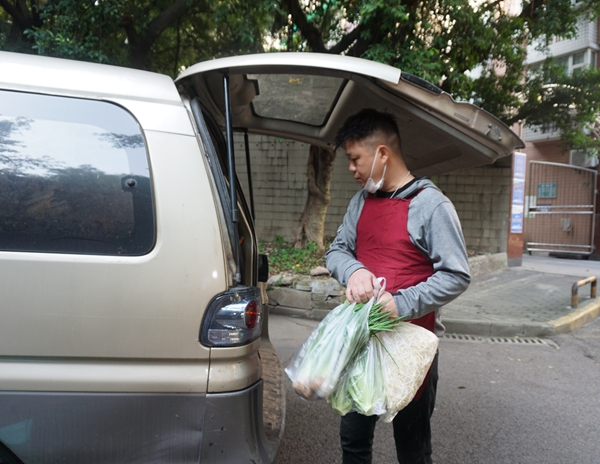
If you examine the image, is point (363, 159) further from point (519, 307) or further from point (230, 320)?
point (519, 307)

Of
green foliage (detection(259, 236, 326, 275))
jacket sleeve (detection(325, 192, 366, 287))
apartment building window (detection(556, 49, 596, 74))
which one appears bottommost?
green foliage (detection(259, 236, 326, 275))

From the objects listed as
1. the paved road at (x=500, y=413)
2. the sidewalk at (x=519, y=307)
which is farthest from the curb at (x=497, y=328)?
the paved road at (x=500, y=413)

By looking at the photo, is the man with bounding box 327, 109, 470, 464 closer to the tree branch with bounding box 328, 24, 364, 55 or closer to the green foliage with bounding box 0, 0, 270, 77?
the green foliage with bounding box 0, 0, 270, 77

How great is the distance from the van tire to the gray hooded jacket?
1.32 meters

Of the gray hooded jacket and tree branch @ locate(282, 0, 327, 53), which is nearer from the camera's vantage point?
the gray hooded jacket

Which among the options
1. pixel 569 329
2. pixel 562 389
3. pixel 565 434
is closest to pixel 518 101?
pixel 569 329

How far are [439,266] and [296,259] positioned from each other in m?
6.12

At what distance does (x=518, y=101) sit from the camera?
31.3 ft

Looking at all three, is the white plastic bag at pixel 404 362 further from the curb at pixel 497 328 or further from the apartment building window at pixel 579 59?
the apartment building window at pixel 579 59

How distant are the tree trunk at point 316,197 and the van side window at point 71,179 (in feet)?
Answer: 22.6

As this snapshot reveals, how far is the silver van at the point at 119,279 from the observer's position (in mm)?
1610

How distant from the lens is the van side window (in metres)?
1.67

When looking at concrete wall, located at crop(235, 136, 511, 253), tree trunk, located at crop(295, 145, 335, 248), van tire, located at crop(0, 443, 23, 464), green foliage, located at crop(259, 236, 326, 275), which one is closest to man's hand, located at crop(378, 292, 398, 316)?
van tire, located at crop(0, 443, 23, 464)

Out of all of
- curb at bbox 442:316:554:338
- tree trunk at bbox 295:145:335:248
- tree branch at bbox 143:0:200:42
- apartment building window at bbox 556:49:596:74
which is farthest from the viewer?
apartment building window at bbox 556:49:596:74
